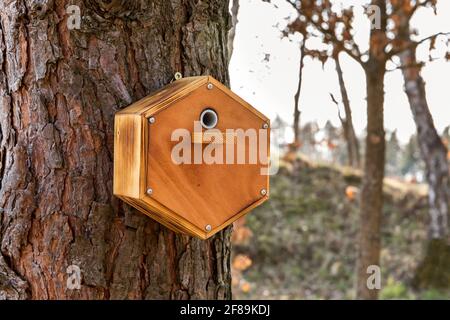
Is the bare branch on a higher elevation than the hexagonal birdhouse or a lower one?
higher

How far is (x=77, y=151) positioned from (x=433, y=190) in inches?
195

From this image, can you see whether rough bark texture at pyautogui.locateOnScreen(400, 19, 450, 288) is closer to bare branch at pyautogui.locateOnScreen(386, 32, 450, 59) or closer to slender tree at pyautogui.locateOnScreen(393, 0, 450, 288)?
slender tree at pyautogui.locateOnScreen(393, 0, 450, 288)

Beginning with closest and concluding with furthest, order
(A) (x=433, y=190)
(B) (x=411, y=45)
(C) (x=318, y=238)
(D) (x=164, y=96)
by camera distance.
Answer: (D) (x=164, y=96)
(B) (x=411, y=45)
(A) (x=433, y=190)
(C) (x=318, y=238)

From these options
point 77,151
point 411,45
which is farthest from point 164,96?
point 411,45

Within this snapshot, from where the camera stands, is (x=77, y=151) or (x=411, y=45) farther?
(x=411, y=45)

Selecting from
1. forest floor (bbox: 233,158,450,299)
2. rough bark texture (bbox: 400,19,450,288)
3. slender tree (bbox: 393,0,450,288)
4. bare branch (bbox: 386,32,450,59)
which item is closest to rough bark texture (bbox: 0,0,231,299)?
bare branch (bbox: 386,32,450,59)

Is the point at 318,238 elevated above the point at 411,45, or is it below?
below

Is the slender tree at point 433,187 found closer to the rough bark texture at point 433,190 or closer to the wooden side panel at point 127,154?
the rough bark texture at point 433,190

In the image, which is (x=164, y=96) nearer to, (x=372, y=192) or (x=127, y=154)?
(x=127, y=154)

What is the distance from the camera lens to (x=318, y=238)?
645 centimetres

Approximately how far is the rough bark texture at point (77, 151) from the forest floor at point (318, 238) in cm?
377

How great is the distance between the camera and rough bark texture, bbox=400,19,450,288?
18.6ft

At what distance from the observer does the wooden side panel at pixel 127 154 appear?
5.24ft

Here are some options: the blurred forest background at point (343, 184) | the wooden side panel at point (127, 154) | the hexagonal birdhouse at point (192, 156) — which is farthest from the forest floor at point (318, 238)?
the wooden side panel at point (127, 154)
